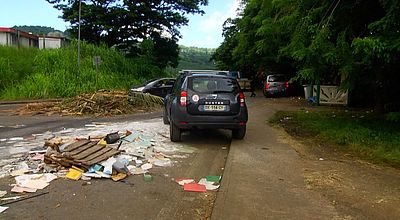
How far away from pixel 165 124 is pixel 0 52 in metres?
22.8

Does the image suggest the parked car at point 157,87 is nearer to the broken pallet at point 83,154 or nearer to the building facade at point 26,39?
the broken pallet at point 83,154

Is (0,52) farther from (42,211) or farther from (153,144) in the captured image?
(42,211)

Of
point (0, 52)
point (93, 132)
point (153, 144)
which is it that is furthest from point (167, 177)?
point (0, 52)

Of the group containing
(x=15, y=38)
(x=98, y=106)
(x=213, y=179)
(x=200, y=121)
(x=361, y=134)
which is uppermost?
(x=15, y=38)

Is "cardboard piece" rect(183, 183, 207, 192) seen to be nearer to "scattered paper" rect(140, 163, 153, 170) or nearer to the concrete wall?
Answer: "scattered paper" rect(140, 163, 153, 170)

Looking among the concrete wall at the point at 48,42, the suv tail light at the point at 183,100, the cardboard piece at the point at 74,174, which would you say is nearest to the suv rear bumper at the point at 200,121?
the suv tail light at the point at 183,100

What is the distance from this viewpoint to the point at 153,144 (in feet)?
31.4

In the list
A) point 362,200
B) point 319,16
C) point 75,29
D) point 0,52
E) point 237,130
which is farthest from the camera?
point 75,29

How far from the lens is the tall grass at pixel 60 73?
27.4 m

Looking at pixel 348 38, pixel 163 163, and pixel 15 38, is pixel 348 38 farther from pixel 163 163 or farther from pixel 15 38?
pixel 15 38

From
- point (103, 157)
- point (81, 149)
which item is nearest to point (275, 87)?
point (81, 149)

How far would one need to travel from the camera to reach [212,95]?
9.67 metres

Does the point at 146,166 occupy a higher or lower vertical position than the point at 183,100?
lower

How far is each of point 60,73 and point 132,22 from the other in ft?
36.0
